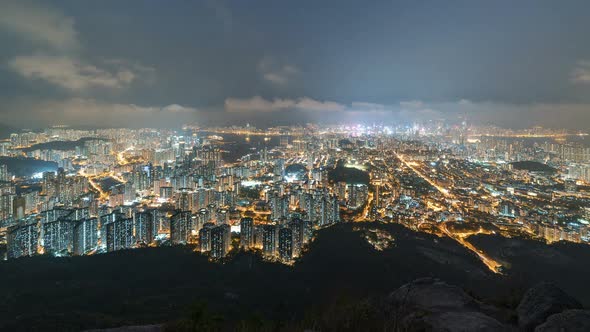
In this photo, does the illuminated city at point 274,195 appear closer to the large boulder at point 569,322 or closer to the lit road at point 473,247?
the lit road at point 473,247

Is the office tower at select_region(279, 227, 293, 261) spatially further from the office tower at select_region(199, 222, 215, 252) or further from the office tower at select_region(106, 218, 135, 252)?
the office tower at select_region(106, 218, 135, 252)

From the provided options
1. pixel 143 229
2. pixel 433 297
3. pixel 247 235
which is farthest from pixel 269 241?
pixel 433 297

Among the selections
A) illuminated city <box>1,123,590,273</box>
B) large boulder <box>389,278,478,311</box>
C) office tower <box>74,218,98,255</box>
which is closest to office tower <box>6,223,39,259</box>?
illuminated city <box>1,123,590,273</box>

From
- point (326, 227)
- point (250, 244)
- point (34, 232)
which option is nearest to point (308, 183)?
point (326, 227)

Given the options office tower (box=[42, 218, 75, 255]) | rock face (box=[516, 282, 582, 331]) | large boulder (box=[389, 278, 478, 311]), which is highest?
rock face (box=[516, 282, 582, 331])

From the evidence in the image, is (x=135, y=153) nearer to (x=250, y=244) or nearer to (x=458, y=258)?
(x=250, y=244)

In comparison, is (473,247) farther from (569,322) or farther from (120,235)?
(120,235)

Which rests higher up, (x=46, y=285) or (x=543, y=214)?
(x=543, y=214)
